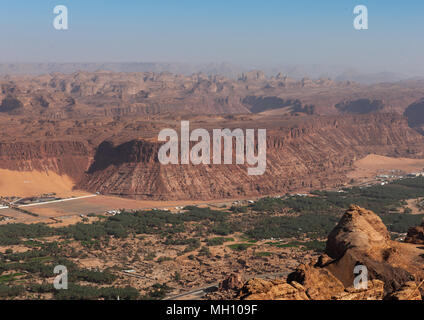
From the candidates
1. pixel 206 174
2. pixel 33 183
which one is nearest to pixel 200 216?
pixel 206 174

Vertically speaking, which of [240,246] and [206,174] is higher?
[206,174]

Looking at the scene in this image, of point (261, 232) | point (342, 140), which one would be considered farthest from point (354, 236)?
point (342, 140)

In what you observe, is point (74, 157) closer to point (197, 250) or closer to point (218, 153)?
point (218, 153)

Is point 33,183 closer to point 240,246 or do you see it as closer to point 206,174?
point 206,174

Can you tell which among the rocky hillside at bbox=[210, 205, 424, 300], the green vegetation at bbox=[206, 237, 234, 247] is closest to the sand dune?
the green vegetation at bbox=[206, 237, 234, 247]

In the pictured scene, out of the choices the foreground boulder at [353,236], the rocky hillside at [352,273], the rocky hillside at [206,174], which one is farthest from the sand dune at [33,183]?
the foreground boulder at [353,236]

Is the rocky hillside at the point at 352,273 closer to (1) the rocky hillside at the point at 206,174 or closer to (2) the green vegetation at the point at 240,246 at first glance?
(2) the green vegetation at the point at 240,246

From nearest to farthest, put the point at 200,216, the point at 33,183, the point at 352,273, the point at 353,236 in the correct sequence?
the point at 352,273
the point at 353,236
the point at 200,216
the point at 33,183

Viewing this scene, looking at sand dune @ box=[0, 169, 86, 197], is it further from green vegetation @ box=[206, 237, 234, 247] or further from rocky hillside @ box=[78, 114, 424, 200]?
green vegetation @ box=[206, 237, 234, 247]
